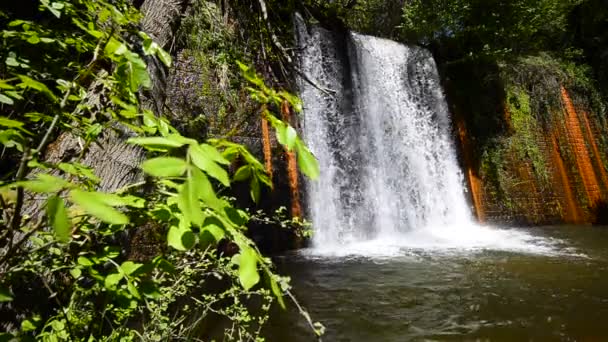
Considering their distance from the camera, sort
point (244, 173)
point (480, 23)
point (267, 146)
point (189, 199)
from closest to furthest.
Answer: point (189, 199), point (244, 173), point (267, 146), point (480, 23)

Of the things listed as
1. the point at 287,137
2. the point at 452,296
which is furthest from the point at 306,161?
the point at 452,296

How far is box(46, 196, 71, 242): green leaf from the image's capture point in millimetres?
458

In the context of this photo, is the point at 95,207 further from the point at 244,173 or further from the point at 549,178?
the point at 549,178

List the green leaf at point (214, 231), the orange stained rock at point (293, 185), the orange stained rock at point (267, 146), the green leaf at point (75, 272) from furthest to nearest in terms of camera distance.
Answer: the orange stained rock at point (293, 185) → the orange stained rock at point (267, 146) → the green leaf at point (75, 272) → the green leaf at point (214, 231)

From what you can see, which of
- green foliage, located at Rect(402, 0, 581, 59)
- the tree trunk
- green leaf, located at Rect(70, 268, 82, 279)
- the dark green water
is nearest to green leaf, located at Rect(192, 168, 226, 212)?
green leaf, located at Rect(70, 268, 82, 279)

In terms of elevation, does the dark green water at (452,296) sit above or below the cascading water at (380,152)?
below

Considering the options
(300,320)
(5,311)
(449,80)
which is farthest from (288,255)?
(449,80)

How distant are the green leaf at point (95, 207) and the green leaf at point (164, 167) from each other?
82 mm

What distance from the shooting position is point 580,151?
1036 centimetres

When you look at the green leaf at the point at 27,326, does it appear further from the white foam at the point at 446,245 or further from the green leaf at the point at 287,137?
the white foam at the point at 446,245

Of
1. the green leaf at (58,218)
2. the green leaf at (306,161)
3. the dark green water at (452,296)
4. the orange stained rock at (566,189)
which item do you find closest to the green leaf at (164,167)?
the green leaf at (58,218)

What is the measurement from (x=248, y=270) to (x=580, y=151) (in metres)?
12.9

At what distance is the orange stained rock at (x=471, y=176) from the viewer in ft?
31.2

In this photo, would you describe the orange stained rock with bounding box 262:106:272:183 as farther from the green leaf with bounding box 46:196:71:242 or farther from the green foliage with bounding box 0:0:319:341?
the green leaf with bounding box 46:196:71:242
